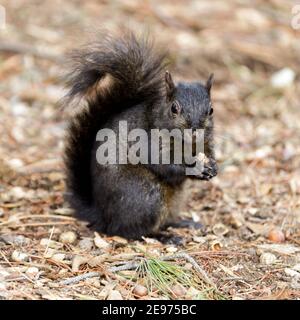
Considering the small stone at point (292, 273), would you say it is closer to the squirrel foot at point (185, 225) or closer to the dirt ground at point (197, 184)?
the dirt ground at point (197, 184)

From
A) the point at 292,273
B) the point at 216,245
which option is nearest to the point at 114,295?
the point at 216,245

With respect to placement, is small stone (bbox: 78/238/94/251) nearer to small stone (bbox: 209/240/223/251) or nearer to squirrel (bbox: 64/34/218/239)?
squirrel (bbox: 64/34/218/239)

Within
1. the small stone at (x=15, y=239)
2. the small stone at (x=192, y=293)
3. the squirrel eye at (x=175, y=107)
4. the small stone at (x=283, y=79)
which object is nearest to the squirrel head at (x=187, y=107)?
the squirrel eye at (x=175, y=107)

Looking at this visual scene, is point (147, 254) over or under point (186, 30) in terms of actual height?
under

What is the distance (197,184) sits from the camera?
390 centimetres

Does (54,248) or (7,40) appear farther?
(7,40)

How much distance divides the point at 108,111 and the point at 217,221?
840mm

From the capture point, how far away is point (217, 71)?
5.29 metres

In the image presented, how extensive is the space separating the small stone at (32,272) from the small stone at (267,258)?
1011mm

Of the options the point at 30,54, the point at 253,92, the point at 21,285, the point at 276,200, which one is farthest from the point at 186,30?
the point at 21,285

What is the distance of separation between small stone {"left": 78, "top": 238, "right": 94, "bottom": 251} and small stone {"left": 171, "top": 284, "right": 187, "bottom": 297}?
54 cm

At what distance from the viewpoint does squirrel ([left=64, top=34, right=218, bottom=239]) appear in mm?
3141

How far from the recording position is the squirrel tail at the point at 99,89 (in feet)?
10.4

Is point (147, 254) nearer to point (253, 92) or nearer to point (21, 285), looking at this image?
point (21, 285)
